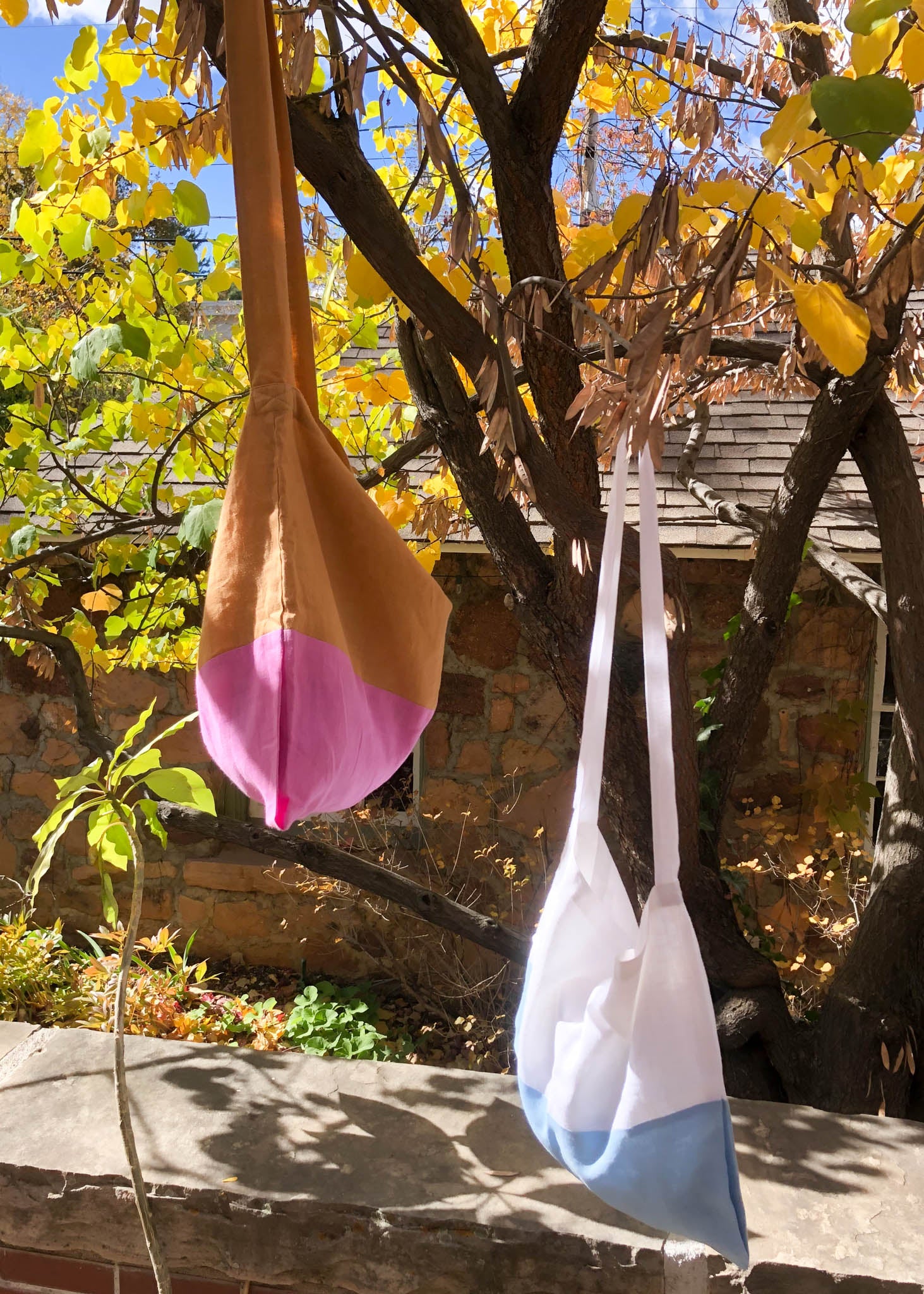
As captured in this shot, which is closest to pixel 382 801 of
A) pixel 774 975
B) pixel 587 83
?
pixel 774 975

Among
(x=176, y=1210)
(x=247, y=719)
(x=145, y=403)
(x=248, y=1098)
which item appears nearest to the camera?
(x=247, y=719)

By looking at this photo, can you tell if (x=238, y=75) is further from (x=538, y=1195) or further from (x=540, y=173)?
(x=538, y=1195)

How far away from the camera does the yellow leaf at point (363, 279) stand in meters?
1.83

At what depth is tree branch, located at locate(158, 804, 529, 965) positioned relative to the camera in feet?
7.94

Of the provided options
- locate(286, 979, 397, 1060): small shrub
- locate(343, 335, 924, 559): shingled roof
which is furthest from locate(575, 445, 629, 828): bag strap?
locate(286, 979, 397, 1060): small shrub

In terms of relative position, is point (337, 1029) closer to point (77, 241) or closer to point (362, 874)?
point (362, 874)

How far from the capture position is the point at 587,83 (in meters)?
3.45

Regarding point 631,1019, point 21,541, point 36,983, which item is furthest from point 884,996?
point 36,983

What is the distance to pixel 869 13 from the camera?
946 millimetres

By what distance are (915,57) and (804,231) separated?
24 cm

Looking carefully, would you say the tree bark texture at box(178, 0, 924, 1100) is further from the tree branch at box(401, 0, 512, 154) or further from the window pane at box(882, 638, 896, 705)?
the window pane at box(882, 638, 896, 705)

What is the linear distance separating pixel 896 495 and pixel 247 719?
1.98 meters

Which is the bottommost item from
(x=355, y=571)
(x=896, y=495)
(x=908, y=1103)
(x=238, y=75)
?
(x=908, y=1103)

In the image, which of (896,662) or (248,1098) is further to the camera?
(896,662)
